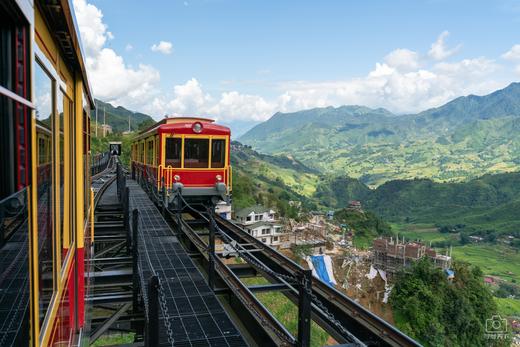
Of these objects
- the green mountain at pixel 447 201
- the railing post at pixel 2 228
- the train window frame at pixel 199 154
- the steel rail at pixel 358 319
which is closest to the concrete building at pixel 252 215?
the train window frame at pixel 199 154

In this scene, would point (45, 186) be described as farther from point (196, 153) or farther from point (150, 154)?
point (150, 154)

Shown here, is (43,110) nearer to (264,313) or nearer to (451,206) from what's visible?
(264,313)

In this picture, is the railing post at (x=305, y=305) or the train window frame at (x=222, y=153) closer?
the railing post at (x=305, y=305)

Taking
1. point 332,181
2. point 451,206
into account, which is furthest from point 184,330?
point 332,181

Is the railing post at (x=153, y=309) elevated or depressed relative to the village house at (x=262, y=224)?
elevated

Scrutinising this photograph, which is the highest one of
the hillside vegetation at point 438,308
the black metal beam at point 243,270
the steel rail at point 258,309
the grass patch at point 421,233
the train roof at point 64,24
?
the train roof at point 64,24

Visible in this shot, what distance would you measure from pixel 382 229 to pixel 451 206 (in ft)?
212

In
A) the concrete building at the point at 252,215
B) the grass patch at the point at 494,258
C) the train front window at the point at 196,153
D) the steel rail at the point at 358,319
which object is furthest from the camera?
the grass patch at the point at 494,258

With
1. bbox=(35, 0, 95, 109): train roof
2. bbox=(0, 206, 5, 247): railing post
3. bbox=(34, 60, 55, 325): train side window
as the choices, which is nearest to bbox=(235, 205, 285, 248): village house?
bbox=(35, 0, 95, 109): train roof

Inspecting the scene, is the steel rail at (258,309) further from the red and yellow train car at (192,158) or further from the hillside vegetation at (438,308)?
the hillside vegetation at (438,308)

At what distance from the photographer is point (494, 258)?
3780 inches

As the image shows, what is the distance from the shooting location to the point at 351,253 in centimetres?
5831

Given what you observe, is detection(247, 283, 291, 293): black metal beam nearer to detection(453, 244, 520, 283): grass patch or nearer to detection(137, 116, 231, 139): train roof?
detection(137, 116, 231, 139): train roof

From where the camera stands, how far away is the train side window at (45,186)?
5.52ft
